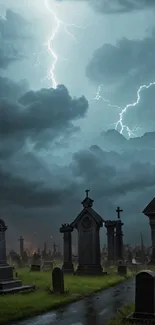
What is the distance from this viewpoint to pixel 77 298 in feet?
51.0

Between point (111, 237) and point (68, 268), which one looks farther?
point (111, 237)

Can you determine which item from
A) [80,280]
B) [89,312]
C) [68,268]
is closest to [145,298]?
[89,312]

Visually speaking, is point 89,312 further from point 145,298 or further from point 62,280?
point 62,280

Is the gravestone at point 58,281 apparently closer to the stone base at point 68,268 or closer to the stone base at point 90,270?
the stone base at point 90,270

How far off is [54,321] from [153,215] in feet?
71.6

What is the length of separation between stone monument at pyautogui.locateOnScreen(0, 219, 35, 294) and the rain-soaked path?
3.54 metres

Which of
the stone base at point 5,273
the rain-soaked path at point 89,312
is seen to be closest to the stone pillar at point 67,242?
the stone base at point 5,273

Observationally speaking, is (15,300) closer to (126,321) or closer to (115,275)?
(126,321)

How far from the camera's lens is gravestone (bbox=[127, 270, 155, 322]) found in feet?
33.9

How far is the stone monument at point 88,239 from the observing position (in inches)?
1019

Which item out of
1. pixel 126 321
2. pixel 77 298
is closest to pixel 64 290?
pixel 77 298

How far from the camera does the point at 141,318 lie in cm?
1023

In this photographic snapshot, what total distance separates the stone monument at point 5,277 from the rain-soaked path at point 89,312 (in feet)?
11.6

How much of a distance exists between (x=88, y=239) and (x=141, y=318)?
53.7 ft
